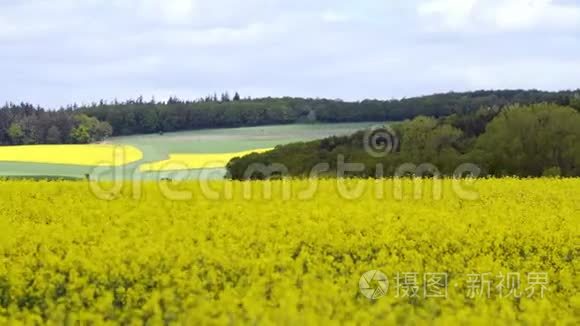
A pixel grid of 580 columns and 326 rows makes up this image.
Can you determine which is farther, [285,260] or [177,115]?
[177,115]

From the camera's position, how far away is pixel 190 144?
4484cm

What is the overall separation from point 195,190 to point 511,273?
23.9 feet

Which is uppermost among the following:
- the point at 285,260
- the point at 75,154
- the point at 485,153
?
the point at 285,260

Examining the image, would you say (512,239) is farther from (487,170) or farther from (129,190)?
(487,170)

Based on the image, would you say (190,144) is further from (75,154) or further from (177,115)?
(177,115)

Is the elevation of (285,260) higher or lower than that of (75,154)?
higher

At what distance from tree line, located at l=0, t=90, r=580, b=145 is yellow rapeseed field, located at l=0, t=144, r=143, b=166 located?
8.51 ft

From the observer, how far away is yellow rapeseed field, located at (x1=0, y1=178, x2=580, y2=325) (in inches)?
300

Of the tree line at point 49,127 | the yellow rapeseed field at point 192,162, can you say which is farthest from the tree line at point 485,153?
the tree line at point 49,127

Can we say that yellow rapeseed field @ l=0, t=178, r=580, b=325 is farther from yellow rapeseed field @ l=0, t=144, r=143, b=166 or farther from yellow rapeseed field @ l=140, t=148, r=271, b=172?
yellow rapeseed field @ l=0, t=144, r=143, b=166

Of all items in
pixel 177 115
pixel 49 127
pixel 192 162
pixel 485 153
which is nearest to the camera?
pixel 192 162

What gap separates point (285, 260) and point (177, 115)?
4951 cm

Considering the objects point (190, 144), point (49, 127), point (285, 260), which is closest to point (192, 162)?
point (190, 144)

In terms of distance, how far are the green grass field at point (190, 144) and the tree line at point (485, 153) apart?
112 cm
